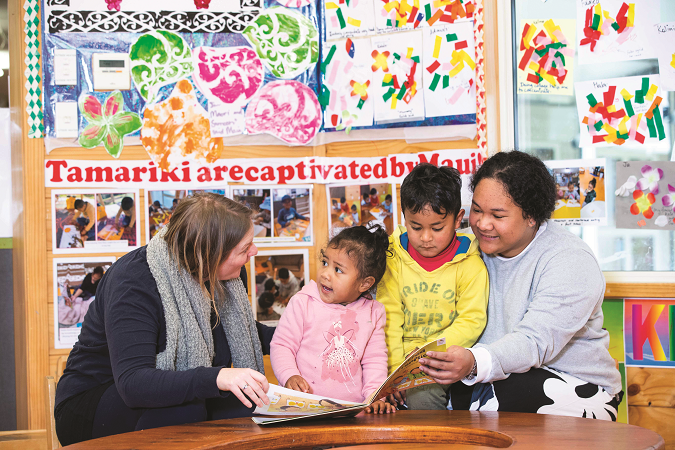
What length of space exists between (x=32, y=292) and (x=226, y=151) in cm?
Result: 98

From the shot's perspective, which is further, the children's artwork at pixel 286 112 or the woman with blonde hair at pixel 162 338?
the children's artwork at pixel 286 112

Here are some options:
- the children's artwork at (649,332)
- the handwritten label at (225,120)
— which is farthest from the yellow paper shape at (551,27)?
the handwritten label at (225,120)

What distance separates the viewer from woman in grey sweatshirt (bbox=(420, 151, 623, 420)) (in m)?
1.52

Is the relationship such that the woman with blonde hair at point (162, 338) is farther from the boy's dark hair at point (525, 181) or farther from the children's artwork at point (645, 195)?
the children's artwork at point (645, 195)

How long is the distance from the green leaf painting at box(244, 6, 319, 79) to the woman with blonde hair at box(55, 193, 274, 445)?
1.00 meters

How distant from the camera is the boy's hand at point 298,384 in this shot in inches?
61.9

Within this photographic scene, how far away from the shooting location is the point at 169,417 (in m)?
1.36

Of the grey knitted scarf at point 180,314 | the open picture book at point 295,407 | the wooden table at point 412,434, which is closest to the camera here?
the wooden table at point 412,434

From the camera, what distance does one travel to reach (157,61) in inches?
90.1

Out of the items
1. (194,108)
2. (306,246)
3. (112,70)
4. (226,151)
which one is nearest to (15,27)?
(112,70)

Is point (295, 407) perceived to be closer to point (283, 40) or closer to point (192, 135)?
point (192, 135)

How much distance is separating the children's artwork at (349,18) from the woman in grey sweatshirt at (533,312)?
95 centimetres

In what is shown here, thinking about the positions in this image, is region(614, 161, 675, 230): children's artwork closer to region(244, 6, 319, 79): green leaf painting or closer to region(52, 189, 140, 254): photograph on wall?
region(244, 6, 319, 79): green leaf painting

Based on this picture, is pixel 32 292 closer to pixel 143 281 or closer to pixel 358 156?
pixel 143 281
